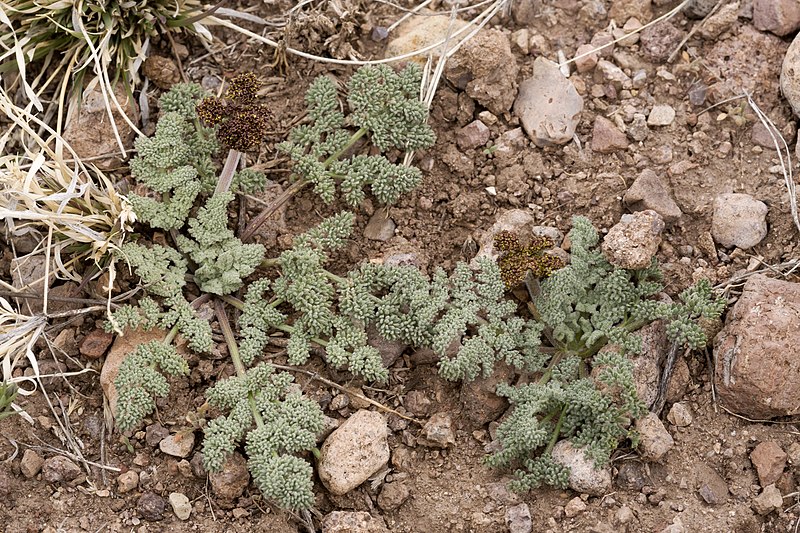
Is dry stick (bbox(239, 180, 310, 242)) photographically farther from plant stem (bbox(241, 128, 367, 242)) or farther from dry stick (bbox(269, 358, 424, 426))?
dry stick (bbox(269, 358, 424, 426))

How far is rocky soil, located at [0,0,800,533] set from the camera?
11.4 ft

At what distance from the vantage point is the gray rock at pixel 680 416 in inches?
142

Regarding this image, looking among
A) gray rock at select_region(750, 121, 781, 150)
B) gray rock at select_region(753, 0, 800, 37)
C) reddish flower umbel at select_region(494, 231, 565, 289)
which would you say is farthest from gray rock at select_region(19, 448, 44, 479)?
gray rock at select_region(753, 0, 800, 37)

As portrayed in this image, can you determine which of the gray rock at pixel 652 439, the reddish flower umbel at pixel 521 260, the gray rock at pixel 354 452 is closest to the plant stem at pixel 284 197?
the reddish flower umbel at pixel 521 260

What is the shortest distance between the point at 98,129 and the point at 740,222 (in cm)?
305

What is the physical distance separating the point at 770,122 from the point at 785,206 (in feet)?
1.47

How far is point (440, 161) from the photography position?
4.18 metres

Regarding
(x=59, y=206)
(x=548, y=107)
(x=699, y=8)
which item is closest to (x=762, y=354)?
(x=548, y=107)

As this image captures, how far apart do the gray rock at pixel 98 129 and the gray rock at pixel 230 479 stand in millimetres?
1589

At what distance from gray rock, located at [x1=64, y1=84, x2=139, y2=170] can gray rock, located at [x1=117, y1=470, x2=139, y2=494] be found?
4.86 ft

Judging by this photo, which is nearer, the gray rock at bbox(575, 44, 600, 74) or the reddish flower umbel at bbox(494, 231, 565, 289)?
the reddish flower umbel at bbox(494, 231, 565, 289)

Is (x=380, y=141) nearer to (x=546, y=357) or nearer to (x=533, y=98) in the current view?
(x=533, y=98)

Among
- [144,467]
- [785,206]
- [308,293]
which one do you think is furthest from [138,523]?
[785,206]

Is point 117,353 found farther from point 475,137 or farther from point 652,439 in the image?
point 652,439
